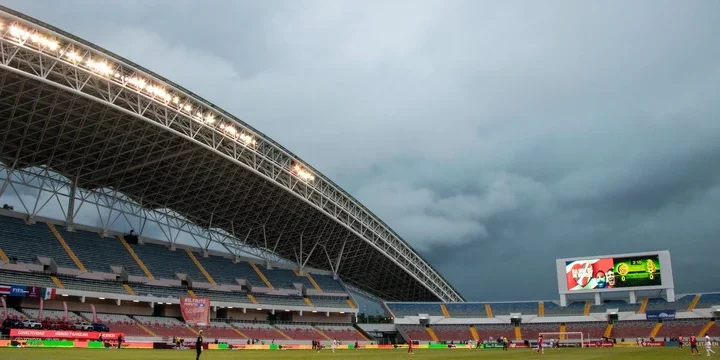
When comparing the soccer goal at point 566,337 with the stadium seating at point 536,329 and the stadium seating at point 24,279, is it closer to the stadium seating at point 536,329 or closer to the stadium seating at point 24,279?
the stadium seating at point 536,329

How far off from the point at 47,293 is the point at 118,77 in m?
21.5

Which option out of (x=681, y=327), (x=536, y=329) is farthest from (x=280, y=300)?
(x=681, y=327)

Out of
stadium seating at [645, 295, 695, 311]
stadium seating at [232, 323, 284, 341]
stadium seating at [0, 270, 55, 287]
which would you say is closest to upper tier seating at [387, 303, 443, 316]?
stadium seating at [232, 323, 284, 341]

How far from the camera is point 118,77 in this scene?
155 feet

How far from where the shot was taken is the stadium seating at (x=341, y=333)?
254ft

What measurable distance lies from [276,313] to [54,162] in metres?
34.2

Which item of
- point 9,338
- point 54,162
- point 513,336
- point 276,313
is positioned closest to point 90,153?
point 54,162

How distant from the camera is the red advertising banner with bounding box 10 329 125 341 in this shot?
41866mm

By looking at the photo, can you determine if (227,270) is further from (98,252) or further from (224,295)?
(98,252)

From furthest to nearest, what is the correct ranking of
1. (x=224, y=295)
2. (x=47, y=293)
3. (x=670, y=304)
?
1. (x=670, y=304)
2. (x=224, y=295)
3. (x=47, y=293)

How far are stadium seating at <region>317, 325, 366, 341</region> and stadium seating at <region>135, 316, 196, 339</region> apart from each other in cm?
2114

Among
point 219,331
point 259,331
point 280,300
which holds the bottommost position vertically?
point 259,331

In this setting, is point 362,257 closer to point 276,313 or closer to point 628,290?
point 276,313

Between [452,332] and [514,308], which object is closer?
[452,332]
